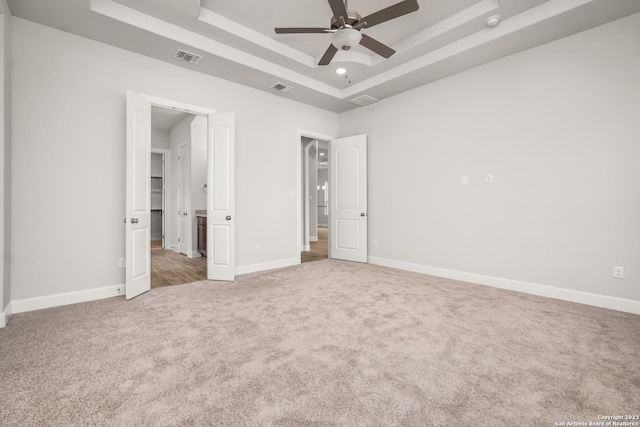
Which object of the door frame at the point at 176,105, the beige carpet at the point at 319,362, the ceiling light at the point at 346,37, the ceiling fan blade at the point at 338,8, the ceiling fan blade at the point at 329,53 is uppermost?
the ceiling fan blade at the point at 329,53

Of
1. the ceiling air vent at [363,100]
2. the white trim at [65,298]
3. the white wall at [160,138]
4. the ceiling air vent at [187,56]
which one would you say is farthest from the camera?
the white wall at [160,138]

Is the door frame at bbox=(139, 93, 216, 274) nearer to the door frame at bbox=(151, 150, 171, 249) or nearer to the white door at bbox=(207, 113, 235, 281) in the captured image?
the white door at bbox=(207, 113, 235, 281)

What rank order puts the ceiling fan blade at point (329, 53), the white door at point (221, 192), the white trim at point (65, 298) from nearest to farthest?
the white trim at point (65, 298), the ceiling fan blade at point (329, 53), the white door at point (221, 192)

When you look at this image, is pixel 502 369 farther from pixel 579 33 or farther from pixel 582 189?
pixel 579 33

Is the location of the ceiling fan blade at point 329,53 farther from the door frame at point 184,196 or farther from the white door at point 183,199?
the white door at point 183,199

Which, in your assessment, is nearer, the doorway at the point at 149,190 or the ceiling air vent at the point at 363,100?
the doorway at the point at 149,190

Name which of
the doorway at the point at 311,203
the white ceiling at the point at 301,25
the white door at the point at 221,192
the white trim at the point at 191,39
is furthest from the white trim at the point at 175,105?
the doorway at the point at 311,203

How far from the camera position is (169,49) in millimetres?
3320

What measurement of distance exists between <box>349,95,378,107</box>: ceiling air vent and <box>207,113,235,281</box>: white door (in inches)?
87.7

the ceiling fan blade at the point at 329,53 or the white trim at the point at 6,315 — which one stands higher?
the ceiling fan blade at the point at 329,53

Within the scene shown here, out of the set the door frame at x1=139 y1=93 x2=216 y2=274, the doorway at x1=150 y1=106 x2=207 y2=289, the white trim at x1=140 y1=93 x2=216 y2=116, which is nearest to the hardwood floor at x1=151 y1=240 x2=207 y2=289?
the doorway at x1=150 y1=106 x2=207 y2=289

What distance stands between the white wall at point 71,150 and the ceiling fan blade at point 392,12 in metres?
2.58

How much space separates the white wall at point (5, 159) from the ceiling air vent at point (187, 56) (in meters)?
1.42

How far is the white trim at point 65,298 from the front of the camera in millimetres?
2742
